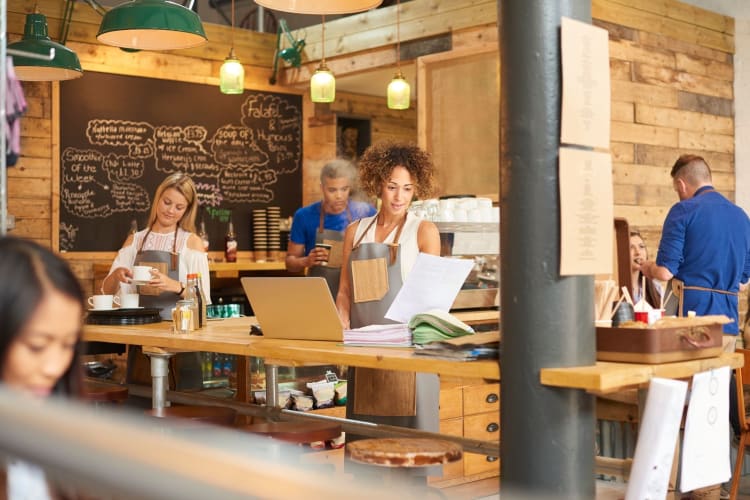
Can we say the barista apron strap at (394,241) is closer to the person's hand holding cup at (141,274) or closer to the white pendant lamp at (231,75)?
the person's hand holding cup at (141,274)

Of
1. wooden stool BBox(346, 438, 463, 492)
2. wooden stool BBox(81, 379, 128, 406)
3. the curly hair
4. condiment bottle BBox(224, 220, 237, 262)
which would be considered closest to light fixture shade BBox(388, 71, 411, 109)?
condiment bottle BBox(224, 220, 237, 262)

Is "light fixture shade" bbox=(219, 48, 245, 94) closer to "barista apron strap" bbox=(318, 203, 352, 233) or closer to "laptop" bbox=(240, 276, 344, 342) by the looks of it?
"barista apron strap" bbox=(318, 203, 352, 233)

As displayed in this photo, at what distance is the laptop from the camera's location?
3051mm

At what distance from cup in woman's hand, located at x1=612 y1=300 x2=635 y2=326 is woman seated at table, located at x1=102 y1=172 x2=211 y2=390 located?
2.43m

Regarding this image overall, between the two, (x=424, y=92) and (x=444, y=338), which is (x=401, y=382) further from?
(x=424, y=92)

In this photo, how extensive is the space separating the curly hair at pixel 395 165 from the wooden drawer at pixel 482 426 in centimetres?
214

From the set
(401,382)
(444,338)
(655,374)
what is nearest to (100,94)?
(401,382)

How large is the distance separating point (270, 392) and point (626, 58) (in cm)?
392

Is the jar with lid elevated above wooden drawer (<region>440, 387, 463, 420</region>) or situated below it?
above

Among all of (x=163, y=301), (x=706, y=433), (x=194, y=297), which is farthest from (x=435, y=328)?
(x=163, y=301)

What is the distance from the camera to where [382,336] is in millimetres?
3016

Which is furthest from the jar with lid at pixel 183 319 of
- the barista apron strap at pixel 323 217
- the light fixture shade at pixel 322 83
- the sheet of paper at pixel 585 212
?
the light fixture shade at pixel 322 83

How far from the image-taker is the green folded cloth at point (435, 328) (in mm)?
2770

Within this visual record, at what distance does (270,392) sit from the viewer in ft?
13.9
